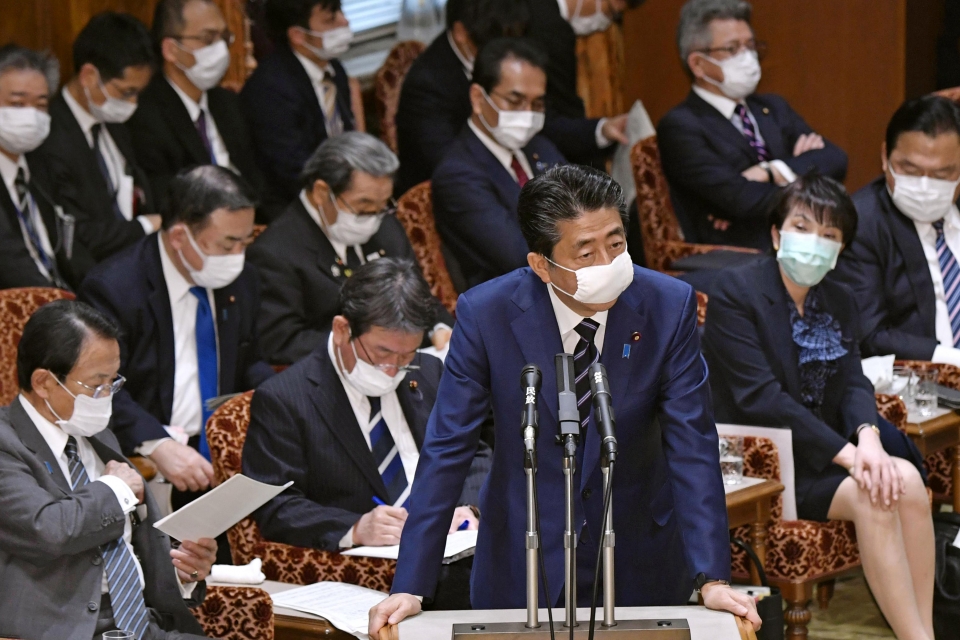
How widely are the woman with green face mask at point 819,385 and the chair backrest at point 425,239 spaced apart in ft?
4.77

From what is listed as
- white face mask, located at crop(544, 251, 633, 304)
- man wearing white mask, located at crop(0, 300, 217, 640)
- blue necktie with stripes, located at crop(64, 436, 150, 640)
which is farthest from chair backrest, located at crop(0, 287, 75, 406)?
white face mask, located at crop(544, 251, 633, 304)

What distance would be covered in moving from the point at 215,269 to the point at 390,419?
1108 mm

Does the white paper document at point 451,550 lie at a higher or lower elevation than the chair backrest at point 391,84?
lower

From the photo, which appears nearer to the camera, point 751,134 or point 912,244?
point 912,244

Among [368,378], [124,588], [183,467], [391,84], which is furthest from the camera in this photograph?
[391,84]

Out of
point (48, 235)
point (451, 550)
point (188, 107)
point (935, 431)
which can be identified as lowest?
point (935, 431)

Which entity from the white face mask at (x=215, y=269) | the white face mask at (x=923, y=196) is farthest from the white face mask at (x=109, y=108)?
the white face mask at (x=923, y=196)

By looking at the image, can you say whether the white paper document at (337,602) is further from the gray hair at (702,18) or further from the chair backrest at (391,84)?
the chair backrest at (391,84)

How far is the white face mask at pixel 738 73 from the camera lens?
645cm

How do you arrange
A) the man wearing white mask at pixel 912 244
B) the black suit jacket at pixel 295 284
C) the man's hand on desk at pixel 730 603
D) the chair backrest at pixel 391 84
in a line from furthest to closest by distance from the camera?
the chair backrest at pixel 391 84
the man wearing white mask at pixel 912 244
the black suit jacket at pixel 295 284
the man's hand on desk at pixel 730 603

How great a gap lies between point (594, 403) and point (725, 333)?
2349 mm

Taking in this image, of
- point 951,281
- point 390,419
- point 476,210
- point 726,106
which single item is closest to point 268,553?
point 390,419

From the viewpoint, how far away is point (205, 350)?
4.95 metres

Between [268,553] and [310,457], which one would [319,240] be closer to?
[310,457]
